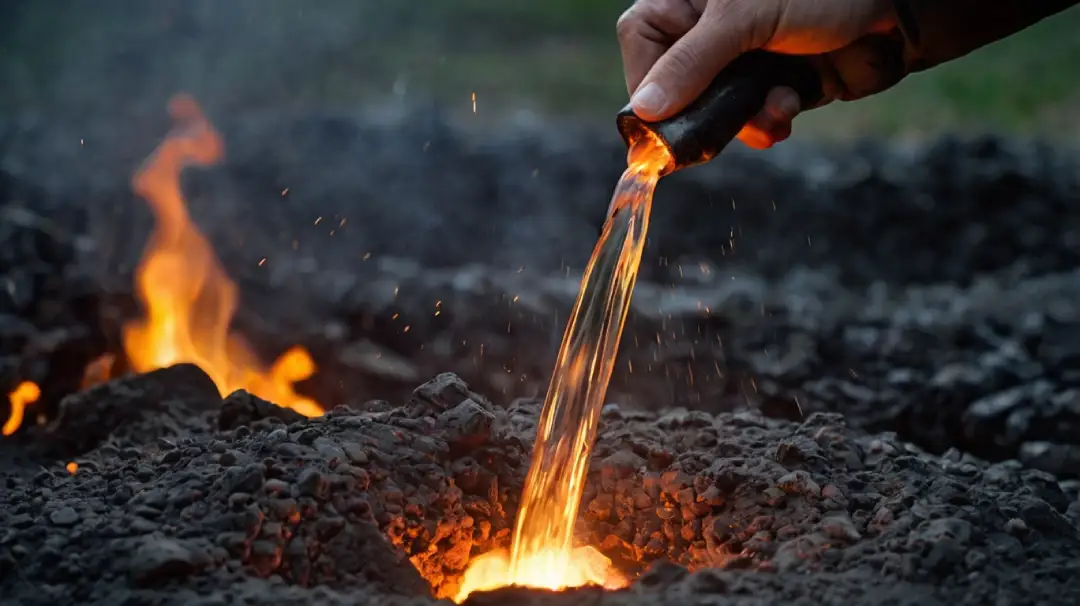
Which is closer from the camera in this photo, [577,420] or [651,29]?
[577,420]

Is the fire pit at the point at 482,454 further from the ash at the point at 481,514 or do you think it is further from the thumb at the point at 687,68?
the thumb at the point at 687,68

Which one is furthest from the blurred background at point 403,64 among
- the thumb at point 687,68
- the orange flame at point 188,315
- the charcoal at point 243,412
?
the thumb at point 687,68

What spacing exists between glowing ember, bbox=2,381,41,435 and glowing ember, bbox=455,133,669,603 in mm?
1849

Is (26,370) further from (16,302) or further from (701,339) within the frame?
(701,339)

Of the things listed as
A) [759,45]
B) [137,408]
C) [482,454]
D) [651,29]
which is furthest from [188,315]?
[759,45]

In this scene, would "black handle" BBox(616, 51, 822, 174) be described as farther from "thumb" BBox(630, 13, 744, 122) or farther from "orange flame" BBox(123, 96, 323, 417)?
"orange flame" BBox(123, 96, 323, 417)

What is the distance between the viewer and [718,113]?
2.17m

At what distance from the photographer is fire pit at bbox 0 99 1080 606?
A: 1.76m

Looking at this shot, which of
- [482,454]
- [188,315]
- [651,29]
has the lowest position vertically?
[482,454]

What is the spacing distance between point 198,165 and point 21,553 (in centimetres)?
402

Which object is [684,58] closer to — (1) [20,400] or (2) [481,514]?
(2) [481,514]

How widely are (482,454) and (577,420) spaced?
22cm

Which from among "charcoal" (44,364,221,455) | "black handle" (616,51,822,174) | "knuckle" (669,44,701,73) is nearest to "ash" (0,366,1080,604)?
"charcoal" (44,364,221,455)

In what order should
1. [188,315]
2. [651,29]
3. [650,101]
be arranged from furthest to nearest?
[188,315]
[651,29]
[650,101]
